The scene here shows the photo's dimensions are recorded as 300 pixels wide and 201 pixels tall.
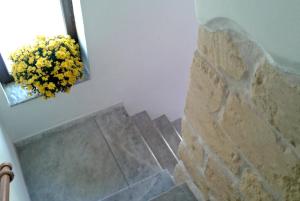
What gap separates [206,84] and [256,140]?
0.26 metres

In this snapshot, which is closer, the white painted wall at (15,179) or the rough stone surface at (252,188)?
the rough stone surface at (252,188)

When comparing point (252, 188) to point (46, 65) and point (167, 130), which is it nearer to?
point (46, 65)

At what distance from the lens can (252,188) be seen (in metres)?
1.01

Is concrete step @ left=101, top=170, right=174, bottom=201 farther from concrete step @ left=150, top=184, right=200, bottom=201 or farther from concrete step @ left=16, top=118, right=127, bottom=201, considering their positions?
concrete step @ left=150, top=184, right=200, bottom=201

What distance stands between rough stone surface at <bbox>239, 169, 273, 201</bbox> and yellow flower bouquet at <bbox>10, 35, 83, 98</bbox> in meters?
1.50

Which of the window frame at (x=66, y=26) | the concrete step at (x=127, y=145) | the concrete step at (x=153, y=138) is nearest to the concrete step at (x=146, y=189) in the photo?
the concrete step at (x=127, y=145)

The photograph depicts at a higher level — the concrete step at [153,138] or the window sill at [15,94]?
the window sill at [15,94]

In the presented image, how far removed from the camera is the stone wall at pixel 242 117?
73 cm

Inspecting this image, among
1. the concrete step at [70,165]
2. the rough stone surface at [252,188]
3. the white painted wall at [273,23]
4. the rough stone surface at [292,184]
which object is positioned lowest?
the concrete step at [70,165]

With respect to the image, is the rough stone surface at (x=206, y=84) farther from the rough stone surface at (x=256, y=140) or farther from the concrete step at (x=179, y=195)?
the concrete step at (x=179, y=195)

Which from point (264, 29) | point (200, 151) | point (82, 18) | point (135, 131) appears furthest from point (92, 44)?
point (264, 29)

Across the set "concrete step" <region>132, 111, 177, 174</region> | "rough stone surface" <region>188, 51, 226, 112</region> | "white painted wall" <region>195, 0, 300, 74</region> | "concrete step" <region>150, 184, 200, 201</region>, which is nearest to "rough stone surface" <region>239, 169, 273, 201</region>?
"rough stone surface" <region>188, 51, 226, 112</region>

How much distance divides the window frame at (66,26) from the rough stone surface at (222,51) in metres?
1.42

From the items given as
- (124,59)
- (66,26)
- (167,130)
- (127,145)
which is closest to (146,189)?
(127,145)
